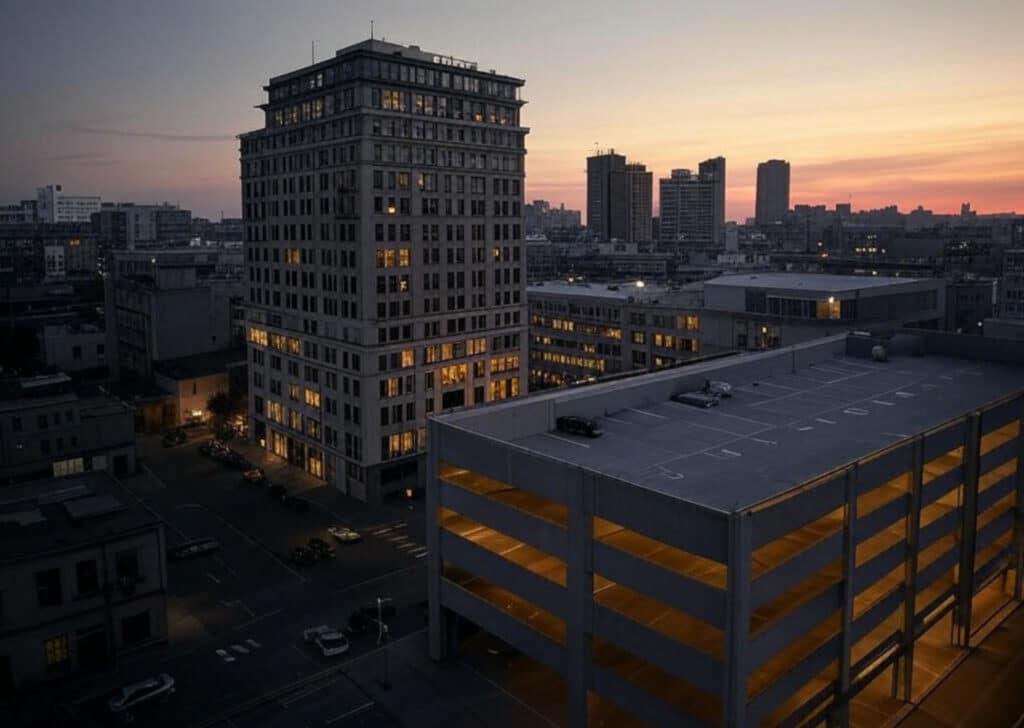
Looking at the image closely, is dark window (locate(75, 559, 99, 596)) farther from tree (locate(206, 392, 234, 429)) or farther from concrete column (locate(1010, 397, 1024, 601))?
concrete column (locate(1010, 397, 1024, 601))

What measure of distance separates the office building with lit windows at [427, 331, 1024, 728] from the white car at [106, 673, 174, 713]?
51.8 ft

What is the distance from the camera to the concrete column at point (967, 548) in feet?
175

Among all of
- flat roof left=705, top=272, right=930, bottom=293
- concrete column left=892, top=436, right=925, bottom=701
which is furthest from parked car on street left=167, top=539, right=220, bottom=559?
flat roof left=705, top=272, right=930, bottom=293

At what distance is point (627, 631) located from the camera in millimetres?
39719

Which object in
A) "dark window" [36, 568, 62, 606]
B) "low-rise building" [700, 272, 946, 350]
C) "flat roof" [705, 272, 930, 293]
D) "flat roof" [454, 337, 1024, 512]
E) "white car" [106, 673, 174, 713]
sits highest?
"flat roof" [705, 272, 930, 293]

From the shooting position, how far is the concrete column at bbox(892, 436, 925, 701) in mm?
47688

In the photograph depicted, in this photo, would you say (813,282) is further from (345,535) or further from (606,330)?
(345,535)

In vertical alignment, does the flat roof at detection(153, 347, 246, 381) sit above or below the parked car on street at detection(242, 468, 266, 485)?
above

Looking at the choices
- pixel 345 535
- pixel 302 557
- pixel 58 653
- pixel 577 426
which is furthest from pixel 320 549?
pixel 577 426

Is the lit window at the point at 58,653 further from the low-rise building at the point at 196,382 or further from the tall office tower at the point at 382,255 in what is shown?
the low-rise building at the point at 196,382

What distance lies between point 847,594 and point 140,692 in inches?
1556

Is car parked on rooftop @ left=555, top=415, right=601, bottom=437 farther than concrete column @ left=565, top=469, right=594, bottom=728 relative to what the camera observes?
Yes

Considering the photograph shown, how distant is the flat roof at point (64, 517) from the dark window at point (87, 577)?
4.46 feet

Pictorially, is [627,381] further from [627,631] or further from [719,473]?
[627,631]
